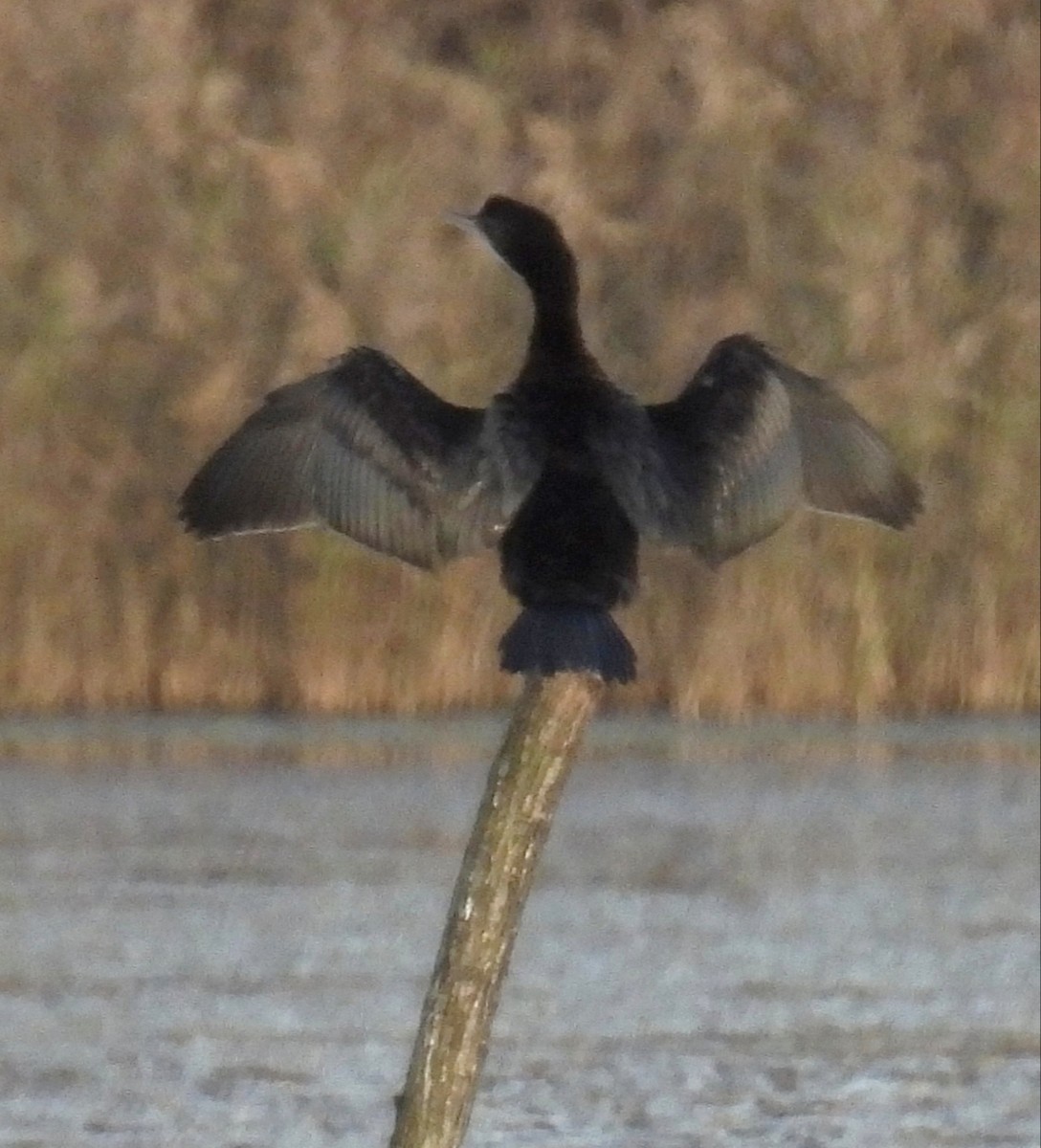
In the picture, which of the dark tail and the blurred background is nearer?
the dark tail

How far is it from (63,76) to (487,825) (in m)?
8.55

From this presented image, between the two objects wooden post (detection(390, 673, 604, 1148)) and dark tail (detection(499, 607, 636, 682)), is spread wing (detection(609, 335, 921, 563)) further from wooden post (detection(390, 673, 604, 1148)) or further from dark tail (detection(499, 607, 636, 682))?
wooden post (detection(390, 673, 604, 1148))

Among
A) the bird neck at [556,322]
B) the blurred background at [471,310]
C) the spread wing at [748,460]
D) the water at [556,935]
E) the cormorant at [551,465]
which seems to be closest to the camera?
the cormorant at [551,465]

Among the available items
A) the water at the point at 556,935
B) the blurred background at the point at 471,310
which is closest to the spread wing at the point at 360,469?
the water at the point at 556,935

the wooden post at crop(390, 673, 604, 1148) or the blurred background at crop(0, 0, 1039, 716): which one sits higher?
the blurred background at crop(0, 0, 1039, 716)

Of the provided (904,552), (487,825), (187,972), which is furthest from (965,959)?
(487,825)

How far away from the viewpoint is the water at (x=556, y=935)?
750 centimetres

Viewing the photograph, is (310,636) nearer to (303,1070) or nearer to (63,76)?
(63,76)

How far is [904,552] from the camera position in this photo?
1243cm

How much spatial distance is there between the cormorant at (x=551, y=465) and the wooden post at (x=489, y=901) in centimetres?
12

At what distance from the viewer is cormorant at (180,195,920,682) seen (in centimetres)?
484

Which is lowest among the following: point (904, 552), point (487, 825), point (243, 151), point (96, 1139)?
point (96, 1139)

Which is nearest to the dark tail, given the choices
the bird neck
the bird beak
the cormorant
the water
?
the cormorant

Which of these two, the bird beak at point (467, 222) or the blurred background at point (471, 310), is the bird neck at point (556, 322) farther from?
the blurred background at point (471, 310)
